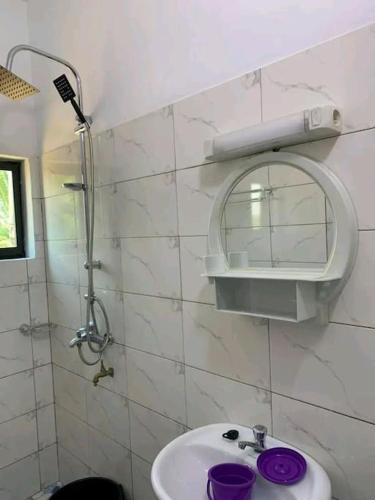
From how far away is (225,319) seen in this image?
4.35 ft

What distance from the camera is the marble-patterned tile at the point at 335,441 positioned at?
1.01m

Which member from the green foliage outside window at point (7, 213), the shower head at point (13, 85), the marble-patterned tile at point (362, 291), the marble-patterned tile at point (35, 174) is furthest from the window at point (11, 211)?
the marble-patterned tile at point (362, 291)

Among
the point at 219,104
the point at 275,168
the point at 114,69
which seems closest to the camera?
the point at 275,168

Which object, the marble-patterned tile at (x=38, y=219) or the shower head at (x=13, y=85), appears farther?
the marble-patterned tile at (x=38, y=219)

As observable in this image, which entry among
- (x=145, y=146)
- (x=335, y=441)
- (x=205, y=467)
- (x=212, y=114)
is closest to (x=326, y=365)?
(x=335, y=441)

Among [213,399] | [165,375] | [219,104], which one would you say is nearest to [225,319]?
[213,399]

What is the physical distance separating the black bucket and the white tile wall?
0.23 feet

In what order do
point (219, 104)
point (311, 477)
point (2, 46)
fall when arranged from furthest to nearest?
1. point (2, 46)
2. point (219, 104)
3. point (311, 477)

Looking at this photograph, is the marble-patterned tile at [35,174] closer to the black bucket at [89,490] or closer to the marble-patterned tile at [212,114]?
the marble-patterned tile at [212,114]

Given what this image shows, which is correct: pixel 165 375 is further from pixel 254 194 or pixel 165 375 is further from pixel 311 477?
pixel 254 194

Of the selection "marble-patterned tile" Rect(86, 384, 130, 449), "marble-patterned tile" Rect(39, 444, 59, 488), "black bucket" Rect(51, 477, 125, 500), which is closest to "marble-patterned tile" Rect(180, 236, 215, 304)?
"marble-patterned tile" Rect(86, 384, 130, 449)

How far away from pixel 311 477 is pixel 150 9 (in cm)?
178

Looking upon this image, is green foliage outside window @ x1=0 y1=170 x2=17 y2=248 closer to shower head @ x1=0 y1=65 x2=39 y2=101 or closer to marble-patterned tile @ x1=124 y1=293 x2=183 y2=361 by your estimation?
shower head @ x1=0 y1=65 x2=39 y2=101

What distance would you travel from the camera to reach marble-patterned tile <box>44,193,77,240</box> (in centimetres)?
203
